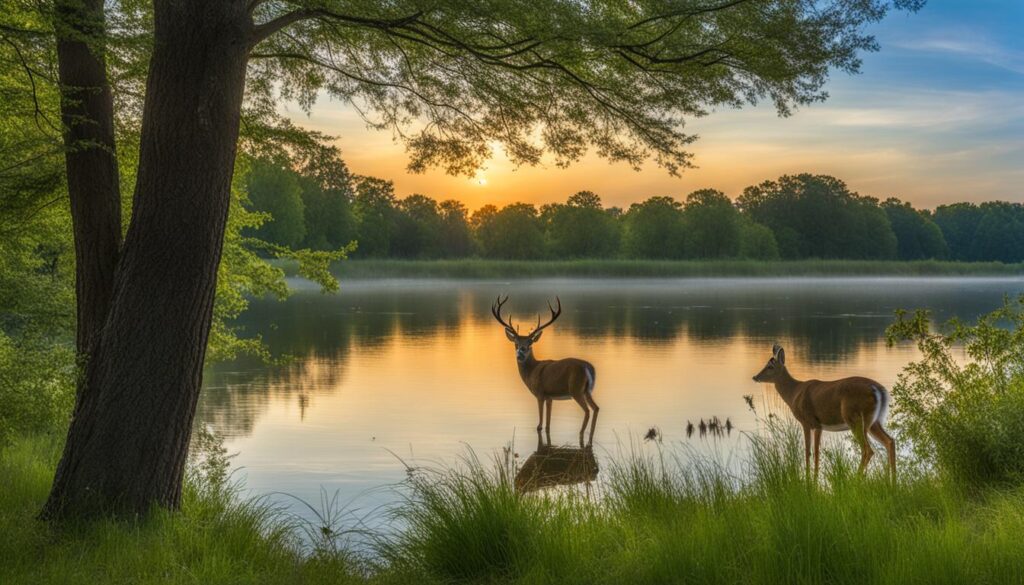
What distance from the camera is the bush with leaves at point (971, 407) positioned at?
7.68 metres

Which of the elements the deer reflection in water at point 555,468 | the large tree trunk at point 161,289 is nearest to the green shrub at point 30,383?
the large tree trunk at point 161,289

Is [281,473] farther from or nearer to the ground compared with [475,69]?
nearer to the ground

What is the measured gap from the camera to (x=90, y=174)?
7.35 metres

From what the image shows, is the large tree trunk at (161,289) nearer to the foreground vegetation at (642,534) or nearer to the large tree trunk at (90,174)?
the foreground vegetation at (642,534)

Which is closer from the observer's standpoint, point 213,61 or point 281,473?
point 213,61

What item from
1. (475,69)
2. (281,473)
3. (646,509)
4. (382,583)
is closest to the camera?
(382,583)

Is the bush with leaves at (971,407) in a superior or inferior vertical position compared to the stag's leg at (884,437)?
superior

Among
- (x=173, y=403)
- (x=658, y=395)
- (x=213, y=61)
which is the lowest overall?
(x=658, y=395)

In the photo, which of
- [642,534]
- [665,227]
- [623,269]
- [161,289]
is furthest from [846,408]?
[665,227]

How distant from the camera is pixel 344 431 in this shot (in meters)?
14.7

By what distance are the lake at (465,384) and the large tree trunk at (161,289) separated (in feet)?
8.40

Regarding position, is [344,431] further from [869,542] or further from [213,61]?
[869,542]

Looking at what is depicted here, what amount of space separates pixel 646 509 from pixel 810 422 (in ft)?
13.4

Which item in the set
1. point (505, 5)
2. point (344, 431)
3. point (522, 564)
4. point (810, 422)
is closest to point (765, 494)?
point (522, 564)
